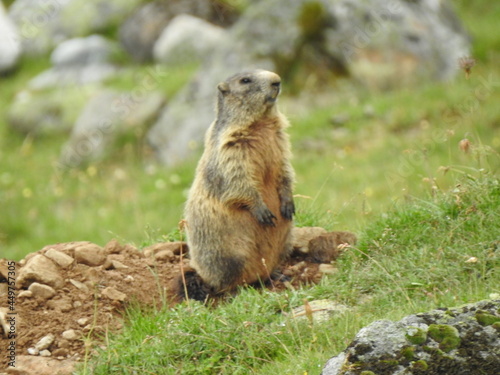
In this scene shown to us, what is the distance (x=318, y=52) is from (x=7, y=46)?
8455 millimetres

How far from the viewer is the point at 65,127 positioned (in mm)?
15508

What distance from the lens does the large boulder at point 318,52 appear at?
42.9 feet

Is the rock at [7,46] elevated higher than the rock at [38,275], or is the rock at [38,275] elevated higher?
the rock at [38,275]

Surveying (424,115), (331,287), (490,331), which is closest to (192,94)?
(424,115)

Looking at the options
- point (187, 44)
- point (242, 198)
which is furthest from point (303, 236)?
point (187, 44)

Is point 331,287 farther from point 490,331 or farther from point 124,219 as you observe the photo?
point 124,219

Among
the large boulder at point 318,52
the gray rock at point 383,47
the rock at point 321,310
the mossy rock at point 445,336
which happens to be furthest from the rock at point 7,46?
the mossy rock at point 445,336

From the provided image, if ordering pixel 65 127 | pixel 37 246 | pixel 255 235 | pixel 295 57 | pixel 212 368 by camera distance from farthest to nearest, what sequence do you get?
1. pixel 65 127
2. pixel 295 57
3. pixel 37 246
4. pixel 255 235
5. pixel 212 368

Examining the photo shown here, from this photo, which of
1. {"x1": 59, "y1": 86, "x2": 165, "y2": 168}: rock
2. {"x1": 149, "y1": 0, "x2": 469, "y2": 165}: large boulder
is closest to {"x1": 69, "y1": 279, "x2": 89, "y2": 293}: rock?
{"x1": 149, "y1": 0, "x2": 469, "y2": 165}: large boulder

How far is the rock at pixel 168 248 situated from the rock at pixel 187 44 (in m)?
10.3

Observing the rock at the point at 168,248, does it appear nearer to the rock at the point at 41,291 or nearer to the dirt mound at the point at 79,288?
the dirt mound at the point at 79,288

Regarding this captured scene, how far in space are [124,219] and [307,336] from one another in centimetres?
706

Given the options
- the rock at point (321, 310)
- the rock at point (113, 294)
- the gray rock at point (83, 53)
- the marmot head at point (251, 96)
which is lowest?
the gray rock at point (83, 53)

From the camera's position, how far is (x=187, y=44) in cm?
1623
